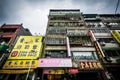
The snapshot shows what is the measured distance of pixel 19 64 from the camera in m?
20.1

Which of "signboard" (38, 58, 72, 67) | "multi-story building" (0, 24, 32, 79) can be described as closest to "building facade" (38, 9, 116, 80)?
"signboard" (38, 58, 72, 67)

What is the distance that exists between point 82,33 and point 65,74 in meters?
11.6

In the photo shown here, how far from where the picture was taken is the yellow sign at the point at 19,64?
19.6m

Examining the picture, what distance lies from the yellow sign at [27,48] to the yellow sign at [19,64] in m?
1.06

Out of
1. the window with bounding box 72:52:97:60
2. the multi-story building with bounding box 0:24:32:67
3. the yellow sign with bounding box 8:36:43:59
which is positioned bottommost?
the window with bounding box 72:52:97:60

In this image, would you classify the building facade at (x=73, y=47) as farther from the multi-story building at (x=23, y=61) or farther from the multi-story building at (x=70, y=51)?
the multi-story building at (x=23, y=61)

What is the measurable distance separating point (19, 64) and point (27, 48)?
173 inches

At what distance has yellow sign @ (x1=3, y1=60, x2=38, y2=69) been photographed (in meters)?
19.6

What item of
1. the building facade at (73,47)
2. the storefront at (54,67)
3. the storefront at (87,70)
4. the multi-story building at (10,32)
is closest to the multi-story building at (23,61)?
the multi-story building at (10,32)

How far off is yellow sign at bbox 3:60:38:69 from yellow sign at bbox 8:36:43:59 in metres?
1.06

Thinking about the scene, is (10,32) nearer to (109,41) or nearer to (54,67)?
(54,67)

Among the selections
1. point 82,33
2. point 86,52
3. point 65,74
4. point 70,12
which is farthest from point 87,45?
point 70,12

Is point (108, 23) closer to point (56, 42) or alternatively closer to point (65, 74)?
point (56, 42)

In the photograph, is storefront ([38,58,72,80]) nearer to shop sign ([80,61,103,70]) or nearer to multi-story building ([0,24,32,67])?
shop sign ([80,61,103,70])
